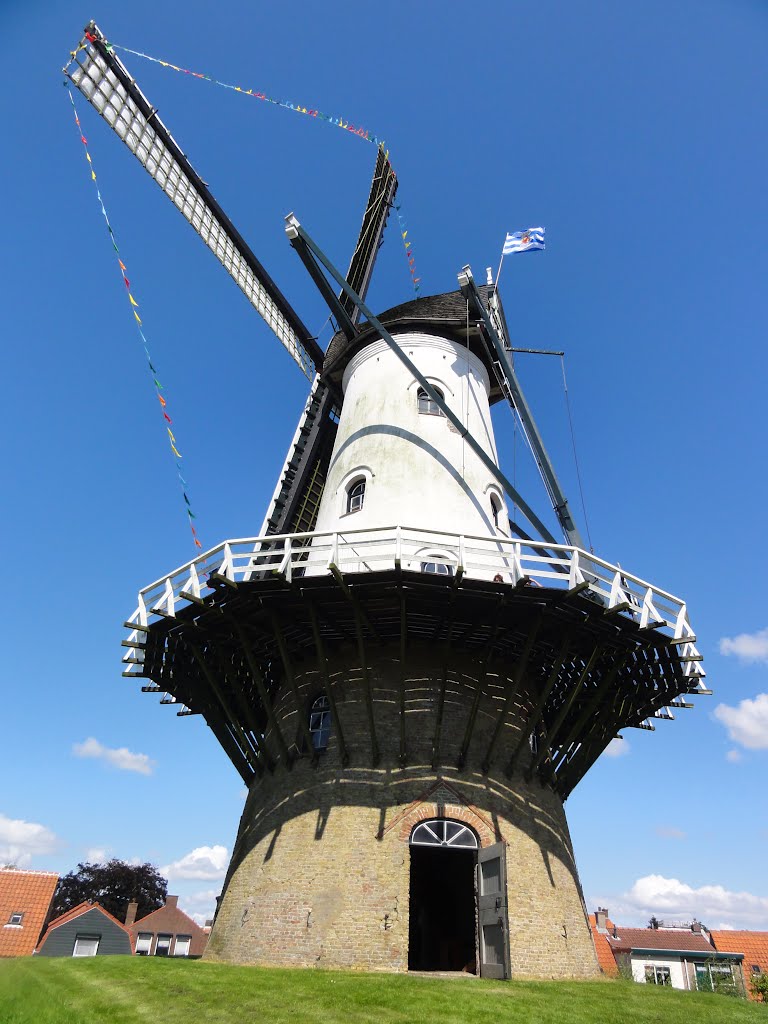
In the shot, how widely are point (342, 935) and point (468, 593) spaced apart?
572 cm

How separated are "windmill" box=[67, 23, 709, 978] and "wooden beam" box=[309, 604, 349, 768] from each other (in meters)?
0.07

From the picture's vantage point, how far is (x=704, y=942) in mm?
42000

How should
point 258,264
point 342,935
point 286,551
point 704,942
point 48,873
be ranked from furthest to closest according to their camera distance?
point 704,942 → point 48,873 → point 258,264 → point 286,551 → point 342,935

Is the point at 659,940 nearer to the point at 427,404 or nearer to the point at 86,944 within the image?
the point at 86,944

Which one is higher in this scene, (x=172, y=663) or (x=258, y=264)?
(x=258, y=264)

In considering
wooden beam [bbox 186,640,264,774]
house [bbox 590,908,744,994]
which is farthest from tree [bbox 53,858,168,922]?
wooden beam [bbox 186,640,264,774]

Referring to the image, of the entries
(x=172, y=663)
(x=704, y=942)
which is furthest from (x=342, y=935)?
(x=704, y=942)

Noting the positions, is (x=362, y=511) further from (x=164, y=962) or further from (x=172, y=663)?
(x=164, y=962)

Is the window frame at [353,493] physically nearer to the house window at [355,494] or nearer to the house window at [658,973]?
the house window at [355,494]

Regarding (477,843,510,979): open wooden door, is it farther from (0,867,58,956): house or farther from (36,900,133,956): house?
(36,900,133,956): house

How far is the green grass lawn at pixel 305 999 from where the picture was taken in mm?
7742

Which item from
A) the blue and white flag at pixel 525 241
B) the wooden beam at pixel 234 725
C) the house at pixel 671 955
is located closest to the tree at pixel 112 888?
the house at pixel 671 955

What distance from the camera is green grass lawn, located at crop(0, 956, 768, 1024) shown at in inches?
305

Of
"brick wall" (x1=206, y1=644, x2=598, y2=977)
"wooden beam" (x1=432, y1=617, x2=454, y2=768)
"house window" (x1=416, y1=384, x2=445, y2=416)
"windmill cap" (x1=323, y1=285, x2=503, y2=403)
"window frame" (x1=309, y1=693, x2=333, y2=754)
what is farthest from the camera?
"windmill cap" (x1=323, y1=285, x2=503, y2=403)
